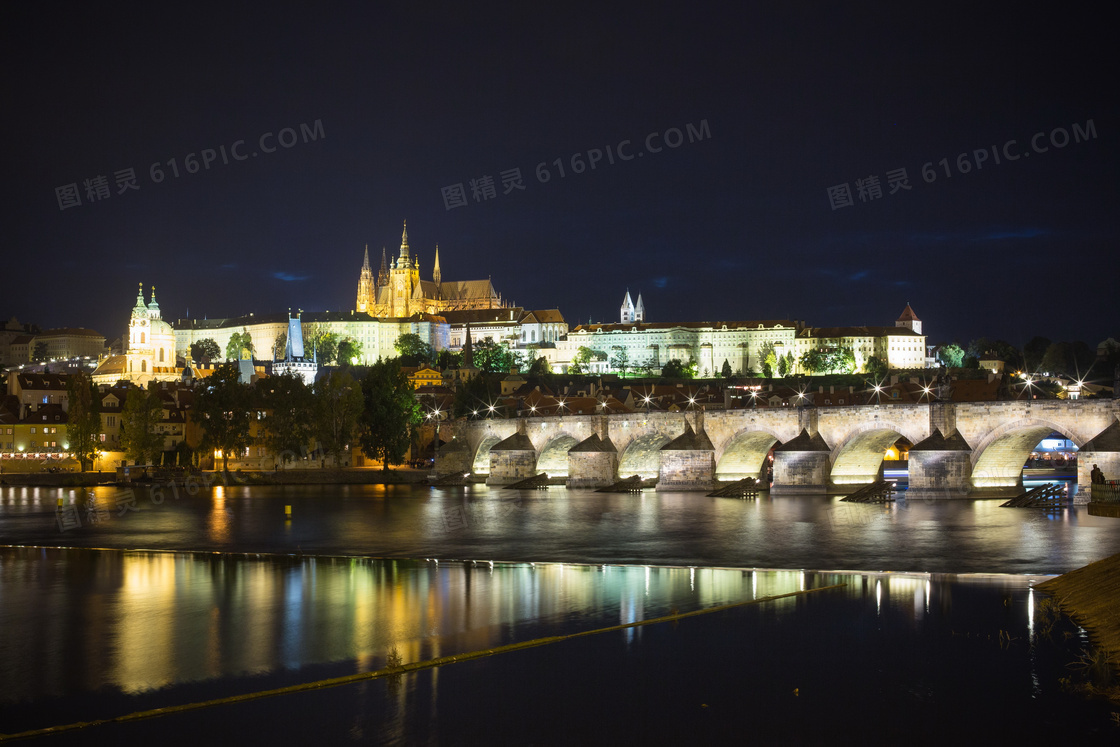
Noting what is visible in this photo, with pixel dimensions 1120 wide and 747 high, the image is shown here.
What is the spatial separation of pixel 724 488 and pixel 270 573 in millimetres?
24855

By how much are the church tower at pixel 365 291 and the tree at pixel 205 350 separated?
24.9 metres

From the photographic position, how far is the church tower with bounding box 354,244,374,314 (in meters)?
173

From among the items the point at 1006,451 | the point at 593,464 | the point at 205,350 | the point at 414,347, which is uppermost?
the point at 205,350

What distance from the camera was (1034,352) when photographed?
117 m

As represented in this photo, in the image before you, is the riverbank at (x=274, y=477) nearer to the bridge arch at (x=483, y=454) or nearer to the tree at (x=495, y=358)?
the bridge arch at (x=483, y=454)

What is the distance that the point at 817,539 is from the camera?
2634 cm

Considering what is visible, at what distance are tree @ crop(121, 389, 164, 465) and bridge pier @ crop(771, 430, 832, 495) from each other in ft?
111

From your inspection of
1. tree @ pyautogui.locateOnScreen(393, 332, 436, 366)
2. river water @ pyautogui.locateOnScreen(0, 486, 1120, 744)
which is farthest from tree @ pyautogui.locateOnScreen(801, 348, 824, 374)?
river water @ pyautogui.locateOnScreen(0, 486, 1120, 744)

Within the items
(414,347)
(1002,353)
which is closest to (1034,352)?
(1002,353)

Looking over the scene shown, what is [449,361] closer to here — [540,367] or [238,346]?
[540,367]

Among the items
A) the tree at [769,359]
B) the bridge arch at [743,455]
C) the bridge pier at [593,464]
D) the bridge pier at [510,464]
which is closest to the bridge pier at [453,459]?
the bridge pier at [510,464]

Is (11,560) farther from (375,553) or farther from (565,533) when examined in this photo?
(565,533)

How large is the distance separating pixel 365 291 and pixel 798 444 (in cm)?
13976

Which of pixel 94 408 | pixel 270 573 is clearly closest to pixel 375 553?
pixel 270 573
